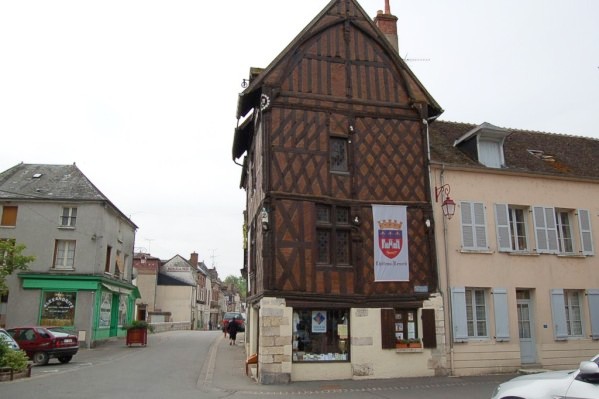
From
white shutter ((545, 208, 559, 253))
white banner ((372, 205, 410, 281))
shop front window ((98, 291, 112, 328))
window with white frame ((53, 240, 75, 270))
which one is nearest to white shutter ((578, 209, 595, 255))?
white shutter ((545, 208, 559, 253))

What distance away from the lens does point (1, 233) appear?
23484 mm

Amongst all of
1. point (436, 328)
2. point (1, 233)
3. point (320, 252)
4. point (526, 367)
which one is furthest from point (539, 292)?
point (1, 233)

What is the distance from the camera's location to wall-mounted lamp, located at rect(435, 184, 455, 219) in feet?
45.6

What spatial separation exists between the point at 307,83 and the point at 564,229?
9.46 m

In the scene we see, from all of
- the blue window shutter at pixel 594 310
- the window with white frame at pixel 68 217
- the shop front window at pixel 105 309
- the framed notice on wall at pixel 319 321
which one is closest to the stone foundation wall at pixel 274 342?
the framed notice on wall at pixel 319 321

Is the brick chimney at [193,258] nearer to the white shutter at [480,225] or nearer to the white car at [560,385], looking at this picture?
the white shutter at [480,225]

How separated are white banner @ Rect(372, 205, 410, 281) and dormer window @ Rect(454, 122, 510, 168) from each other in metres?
3.73

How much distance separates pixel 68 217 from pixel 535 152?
20.4 m

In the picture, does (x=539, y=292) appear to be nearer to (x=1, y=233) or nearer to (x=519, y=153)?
(x=519, y=153)

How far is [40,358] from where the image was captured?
1683cm

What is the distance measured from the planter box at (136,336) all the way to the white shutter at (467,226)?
1622 cm

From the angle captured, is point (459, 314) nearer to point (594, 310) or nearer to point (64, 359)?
point (594, 310)

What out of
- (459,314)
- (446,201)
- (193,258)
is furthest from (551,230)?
(193,258)

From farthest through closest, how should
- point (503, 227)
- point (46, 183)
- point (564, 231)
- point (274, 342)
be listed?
point (46, 183)
point (564, 231)
point (503, 227)
point (274, 342)
